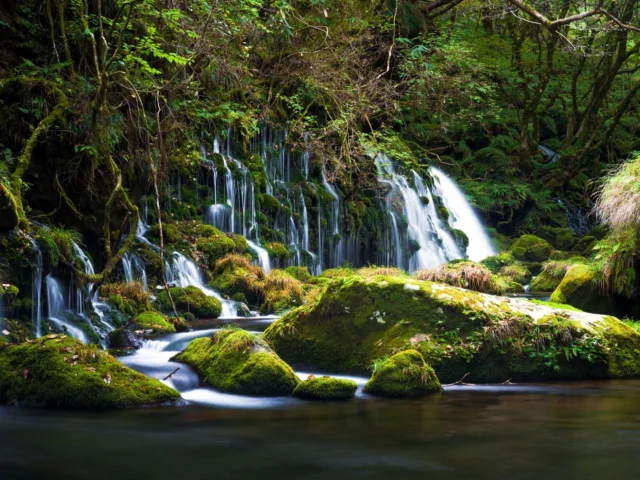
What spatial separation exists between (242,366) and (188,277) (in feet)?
20.9

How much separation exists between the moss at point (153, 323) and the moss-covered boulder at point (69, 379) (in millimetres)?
3345

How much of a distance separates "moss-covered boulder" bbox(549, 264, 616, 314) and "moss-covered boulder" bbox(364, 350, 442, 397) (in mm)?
4564

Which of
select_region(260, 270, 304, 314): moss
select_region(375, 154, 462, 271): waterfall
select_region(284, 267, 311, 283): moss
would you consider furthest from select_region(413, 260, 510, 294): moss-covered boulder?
select_region(375, 154, 462, 271): waterfall

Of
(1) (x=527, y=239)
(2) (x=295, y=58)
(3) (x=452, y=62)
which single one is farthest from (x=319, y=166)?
(1) (x=527, y=239)

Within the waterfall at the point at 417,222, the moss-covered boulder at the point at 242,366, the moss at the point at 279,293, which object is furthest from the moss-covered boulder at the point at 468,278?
the moss-covered boulder at the point at 242,366

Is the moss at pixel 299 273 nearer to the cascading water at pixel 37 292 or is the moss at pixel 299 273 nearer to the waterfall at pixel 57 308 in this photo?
the waterfall at pixel 57 308

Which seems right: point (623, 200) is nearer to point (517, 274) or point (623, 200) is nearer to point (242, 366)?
point (242, 366)

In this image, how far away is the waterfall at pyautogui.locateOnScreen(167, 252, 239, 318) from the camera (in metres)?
12.4

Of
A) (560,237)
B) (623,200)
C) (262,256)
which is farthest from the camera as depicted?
(560,237)

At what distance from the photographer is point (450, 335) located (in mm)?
7594

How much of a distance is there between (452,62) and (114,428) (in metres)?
17.9

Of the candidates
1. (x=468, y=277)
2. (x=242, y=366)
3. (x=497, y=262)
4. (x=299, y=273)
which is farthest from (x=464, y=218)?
(x=242, y=366)

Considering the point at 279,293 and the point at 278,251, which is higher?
the point at 278,251

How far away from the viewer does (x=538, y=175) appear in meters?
26.5
